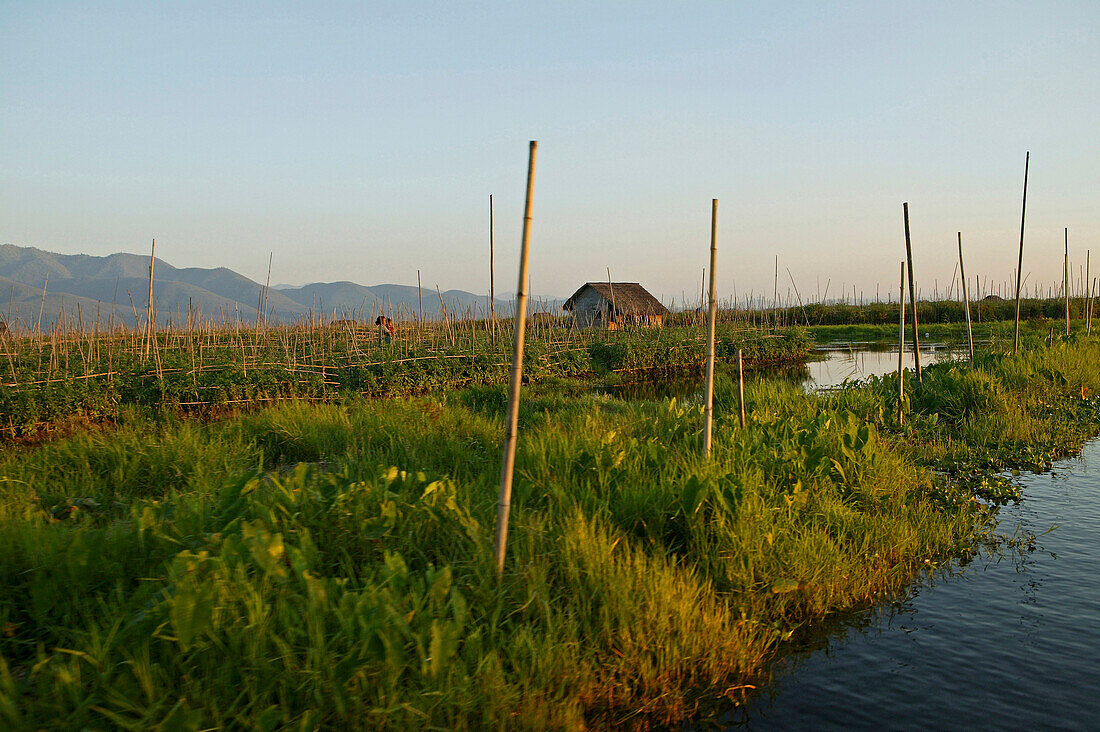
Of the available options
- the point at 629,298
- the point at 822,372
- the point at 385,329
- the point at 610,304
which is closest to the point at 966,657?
the point at 385,329

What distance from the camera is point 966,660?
334 cm

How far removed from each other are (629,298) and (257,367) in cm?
1826

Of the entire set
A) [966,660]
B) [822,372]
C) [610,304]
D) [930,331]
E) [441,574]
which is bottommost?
[966,660]

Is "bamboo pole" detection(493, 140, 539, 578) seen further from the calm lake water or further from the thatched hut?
the thatched hut

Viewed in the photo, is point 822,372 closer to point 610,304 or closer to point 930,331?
point 610,304

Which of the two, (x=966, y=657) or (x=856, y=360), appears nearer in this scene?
Result: (x=966, y=657)

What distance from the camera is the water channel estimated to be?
2.91 meters

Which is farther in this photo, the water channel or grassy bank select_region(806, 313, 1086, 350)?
grassy bank select_region(806, 313, 1086, 350)

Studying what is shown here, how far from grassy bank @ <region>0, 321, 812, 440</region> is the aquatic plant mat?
178 inches

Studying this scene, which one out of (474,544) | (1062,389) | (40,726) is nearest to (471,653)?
Result: (474,544)

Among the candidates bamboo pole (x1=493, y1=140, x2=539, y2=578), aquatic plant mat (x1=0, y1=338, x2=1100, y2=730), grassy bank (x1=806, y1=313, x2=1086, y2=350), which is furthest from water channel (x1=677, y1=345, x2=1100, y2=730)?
grassy bank (x1=806, y1=313, x2=1086, y2=350)

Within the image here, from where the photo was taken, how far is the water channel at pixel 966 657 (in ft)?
9.53

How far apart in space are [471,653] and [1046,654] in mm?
2915

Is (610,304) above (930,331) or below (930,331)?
above
